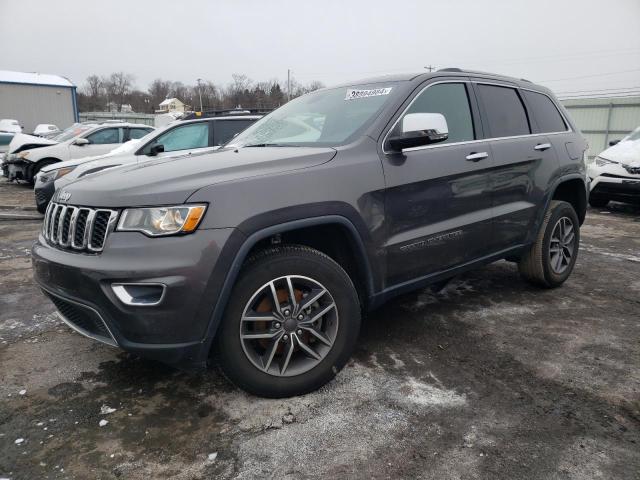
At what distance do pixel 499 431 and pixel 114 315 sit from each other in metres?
1.89

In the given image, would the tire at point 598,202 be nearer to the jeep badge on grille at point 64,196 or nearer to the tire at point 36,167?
the jeep badge on grille at point 64,196

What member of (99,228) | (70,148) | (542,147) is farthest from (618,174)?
(70,148)

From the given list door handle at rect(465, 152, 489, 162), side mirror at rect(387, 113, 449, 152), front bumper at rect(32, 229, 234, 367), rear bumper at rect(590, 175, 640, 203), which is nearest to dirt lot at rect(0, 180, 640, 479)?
front bumper at rect(32, 229, 234, 367)

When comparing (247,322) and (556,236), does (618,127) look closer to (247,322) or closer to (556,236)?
(556,236)

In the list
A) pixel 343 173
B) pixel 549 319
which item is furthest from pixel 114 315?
pixel 549 319

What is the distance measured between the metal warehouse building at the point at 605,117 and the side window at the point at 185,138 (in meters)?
13.8

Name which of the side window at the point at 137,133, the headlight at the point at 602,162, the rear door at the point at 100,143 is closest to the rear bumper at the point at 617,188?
the headlight at the point at 602,162

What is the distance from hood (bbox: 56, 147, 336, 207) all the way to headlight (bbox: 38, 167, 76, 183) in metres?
5.98

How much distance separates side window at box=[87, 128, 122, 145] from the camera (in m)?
11.2

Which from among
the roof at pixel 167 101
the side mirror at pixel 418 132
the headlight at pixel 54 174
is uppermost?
the roof at pixel 167 101

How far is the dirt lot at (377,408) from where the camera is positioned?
2072mm

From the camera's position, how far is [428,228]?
2.99 metres

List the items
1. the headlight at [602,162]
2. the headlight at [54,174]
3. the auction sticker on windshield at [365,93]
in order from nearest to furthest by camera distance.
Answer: the auction sticker on windshield at [365,93]
the headlight at [54,174]
the headlight at [602,162]

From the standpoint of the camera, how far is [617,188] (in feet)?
28.4
